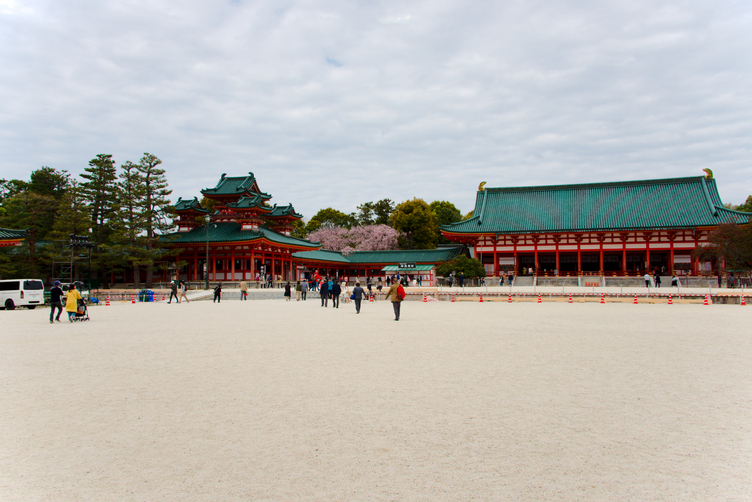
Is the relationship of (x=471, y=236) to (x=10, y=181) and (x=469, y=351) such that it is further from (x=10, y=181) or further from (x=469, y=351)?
(x=10, y=181)

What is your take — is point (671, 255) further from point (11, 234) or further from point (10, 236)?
point (11, 234)

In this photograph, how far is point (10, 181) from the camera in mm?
55500

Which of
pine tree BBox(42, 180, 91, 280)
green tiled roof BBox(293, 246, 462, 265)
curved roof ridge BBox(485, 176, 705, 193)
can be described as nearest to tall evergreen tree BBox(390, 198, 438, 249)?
green tiled roof BBox(293, 246, 462, 265)

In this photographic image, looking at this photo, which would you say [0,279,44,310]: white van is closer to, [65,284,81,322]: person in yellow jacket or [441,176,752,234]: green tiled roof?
[65,284,81,322]: person in yellow jacket

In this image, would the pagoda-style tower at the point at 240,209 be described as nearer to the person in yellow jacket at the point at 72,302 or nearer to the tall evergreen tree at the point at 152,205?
the tall evergreen tree at the point at 152,205

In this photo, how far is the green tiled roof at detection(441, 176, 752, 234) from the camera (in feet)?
138

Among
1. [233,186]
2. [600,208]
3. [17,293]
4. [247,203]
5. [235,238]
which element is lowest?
[17,293]

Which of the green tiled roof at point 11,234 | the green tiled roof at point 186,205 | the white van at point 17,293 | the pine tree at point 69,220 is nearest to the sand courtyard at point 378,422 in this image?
the white van at point 17,293

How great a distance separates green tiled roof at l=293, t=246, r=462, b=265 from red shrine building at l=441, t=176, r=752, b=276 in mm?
6834

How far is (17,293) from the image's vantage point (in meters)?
24.0

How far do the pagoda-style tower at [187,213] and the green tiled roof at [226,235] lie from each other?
2.66ft

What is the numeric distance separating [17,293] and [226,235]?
21206 mm

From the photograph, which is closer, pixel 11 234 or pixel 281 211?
pixel 11 234

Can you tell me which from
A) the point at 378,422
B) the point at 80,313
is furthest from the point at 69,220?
the point at 378,422
